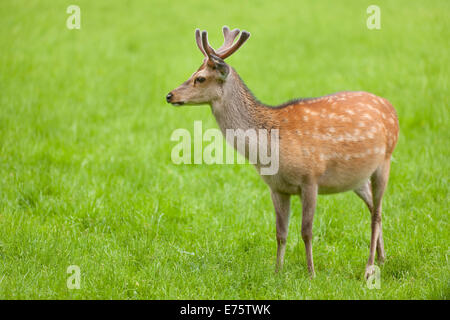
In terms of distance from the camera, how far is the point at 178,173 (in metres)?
7.00

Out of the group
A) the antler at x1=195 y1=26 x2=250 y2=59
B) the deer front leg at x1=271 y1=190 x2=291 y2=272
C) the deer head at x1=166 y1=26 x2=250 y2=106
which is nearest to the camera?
the antler at x1=195 y1=26 x2=250 y2=59

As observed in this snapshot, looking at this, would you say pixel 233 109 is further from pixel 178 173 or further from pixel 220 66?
pixel 178 173

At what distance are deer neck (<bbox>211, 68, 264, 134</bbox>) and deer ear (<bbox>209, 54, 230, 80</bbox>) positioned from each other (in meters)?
0.07

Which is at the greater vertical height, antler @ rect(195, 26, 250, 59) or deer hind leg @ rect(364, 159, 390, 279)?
antler @ rect(195, 26, 250, 59)

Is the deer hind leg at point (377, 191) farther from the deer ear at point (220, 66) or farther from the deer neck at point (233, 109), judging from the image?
the deer ear at point (220, 66)

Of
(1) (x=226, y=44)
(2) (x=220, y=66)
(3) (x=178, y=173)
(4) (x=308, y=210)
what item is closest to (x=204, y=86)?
(2) (x=220, y=66)

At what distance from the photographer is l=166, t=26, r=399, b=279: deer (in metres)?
4.55

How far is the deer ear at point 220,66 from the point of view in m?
4.53

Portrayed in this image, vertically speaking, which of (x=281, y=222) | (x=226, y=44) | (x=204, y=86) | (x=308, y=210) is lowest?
(x=281, y=222)

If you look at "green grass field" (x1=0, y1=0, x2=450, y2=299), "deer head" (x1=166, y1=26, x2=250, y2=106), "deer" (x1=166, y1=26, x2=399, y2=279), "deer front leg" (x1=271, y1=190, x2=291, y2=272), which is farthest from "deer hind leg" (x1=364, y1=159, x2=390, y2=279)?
"deer head" (x1=166, y1=26, x2=250, y2=106)

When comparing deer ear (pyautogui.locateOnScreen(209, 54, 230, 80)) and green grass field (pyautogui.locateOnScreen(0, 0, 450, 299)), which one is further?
green grass field (pyautogui.locateOnScreen(0, 0, 450, 299))

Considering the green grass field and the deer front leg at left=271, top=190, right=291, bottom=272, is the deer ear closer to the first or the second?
the deer front leg at left=271, top=190, right=291, bottom=272

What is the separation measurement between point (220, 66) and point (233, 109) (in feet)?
1.19
